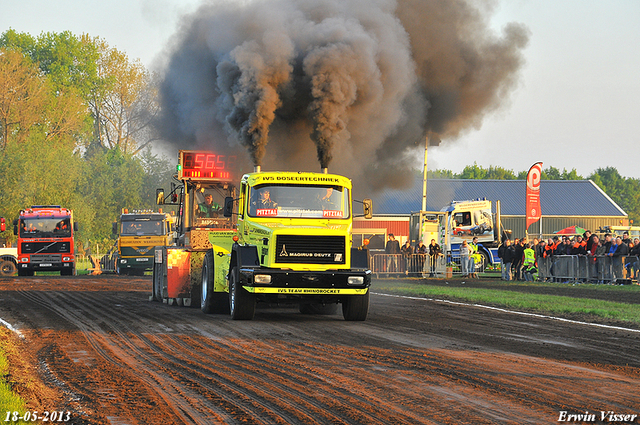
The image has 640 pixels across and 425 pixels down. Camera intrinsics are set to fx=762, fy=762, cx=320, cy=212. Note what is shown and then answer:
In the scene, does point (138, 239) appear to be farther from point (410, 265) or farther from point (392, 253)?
point (410, 265)

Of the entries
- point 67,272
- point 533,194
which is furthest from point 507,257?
point 67,272

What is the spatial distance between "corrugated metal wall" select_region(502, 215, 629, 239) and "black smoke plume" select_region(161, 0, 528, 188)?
45.3 m

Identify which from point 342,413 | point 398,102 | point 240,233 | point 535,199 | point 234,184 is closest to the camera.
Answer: point 342,413

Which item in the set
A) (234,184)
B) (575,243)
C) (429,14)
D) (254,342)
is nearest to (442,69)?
(429,14)

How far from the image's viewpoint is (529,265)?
3225 cm

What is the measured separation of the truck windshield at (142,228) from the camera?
4038cm

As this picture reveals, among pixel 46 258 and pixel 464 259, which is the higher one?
pixel 464 259

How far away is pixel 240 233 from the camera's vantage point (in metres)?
15.3

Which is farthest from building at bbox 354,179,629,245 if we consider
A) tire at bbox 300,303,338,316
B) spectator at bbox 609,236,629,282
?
tire at bbox 300,303,338,316

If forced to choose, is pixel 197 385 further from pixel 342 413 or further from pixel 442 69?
pixel 442 69

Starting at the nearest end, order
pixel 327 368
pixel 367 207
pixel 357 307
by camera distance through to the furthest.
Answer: pixel 327 368, pixel 357 307, pixel 367 207

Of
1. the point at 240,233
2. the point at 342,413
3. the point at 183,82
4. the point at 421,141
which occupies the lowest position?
the point at 342,413

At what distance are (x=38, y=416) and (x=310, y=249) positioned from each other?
7858 millimetres

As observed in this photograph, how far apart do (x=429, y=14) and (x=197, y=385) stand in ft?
70.0
